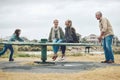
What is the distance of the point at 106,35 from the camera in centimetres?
1089

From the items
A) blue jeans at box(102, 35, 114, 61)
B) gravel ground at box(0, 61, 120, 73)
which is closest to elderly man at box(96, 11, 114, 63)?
blue jeans at box(102, 35, 114, 61)

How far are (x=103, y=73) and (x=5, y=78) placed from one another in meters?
2.17

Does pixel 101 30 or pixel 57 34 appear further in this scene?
pixel 57 34

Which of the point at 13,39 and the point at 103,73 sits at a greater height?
the point at 13,39

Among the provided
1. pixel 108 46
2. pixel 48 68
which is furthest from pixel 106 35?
pixel 48 68

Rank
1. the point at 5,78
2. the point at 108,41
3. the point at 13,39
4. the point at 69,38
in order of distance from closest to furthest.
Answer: the point at 5,78, the point at 108,41, the point at 69,38, the point at 13,39

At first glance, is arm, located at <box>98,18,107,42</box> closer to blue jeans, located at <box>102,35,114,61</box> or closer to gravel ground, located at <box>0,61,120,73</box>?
blue jeans, located at <box>102,35,114,61</box>

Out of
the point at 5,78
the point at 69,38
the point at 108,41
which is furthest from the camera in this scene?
the point at 69,38

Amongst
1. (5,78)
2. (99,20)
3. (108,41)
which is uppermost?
(99,20)

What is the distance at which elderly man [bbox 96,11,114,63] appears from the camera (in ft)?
35.5

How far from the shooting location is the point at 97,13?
1102 centimetres

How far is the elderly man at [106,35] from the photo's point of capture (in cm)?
1081

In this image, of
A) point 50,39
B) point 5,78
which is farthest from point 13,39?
point 5,78

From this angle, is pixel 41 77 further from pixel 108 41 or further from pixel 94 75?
pixel 108 41
